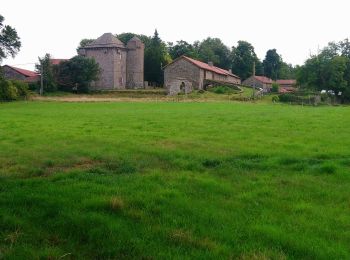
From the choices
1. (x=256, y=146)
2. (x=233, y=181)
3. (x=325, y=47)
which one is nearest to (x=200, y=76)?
(x=325, y=47)

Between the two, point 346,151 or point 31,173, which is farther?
point 346,151

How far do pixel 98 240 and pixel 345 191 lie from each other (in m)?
5.46

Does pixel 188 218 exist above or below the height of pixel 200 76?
below

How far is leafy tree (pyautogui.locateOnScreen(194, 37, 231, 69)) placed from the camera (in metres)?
130

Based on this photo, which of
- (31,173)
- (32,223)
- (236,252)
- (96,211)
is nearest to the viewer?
(236,252)

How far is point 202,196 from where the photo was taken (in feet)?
28.0

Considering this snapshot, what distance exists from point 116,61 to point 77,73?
14443 millimetres

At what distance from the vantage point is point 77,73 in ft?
266

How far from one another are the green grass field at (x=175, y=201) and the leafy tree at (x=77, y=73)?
221 feet

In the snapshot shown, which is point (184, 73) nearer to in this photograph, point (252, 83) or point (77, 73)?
point (77, 73)

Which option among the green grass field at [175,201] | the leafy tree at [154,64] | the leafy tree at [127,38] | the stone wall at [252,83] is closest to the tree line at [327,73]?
the stone wall at [252,83]

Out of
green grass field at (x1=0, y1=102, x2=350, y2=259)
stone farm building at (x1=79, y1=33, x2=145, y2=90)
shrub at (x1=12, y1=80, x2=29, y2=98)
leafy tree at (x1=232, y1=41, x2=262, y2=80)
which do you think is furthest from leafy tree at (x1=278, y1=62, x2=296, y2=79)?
green grass field at (x1=0, y1=102, x2=350, y2=259)

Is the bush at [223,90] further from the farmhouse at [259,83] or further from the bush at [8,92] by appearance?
the bush at [8,92]

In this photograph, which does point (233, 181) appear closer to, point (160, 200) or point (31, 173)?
point (160, 200)
